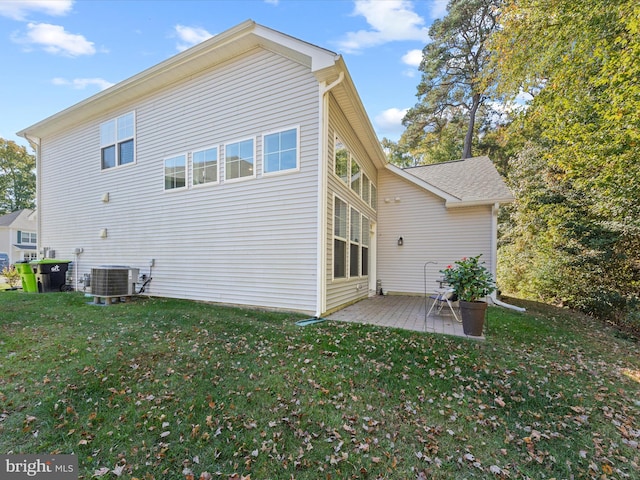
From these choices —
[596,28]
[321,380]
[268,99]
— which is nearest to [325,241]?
[321,380]

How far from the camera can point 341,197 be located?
20.7 ft

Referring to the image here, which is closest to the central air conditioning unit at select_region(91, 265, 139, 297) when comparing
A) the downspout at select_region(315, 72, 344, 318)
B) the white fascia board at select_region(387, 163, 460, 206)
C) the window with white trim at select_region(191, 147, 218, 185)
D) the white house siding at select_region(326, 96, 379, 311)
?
the window with white trim at select_region(191, 147, 218, 185)

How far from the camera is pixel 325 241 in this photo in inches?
209

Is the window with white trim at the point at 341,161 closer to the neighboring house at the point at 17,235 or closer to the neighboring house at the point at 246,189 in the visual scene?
the neighboring house at the point at 246,189

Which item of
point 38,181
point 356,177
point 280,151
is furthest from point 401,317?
point 38,181

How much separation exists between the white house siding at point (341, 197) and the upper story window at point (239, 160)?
5.68 feet

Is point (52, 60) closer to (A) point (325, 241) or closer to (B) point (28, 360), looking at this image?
(B) point (28, 360)

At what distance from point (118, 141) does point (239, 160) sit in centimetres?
456

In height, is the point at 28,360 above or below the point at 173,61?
below

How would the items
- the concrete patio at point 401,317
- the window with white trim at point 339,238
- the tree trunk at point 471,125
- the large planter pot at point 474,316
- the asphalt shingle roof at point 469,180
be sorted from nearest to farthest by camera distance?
the large planter pot at point 474,316 → the concrete patio at point 401,317 → the window with white trim at point 339,238 → the asphalt shingle roof at point 469,180 → the tree trunk at point 471,125

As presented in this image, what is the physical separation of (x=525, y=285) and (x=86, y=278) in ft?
49.1

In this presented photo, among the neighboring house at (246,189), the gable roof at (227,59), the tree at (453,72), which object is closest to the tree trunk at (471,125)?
the tree at (453,72)

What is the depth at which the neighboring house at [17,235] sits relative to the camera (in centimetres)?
2139

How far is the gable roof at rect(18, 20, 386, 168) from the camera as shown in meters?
5.05
